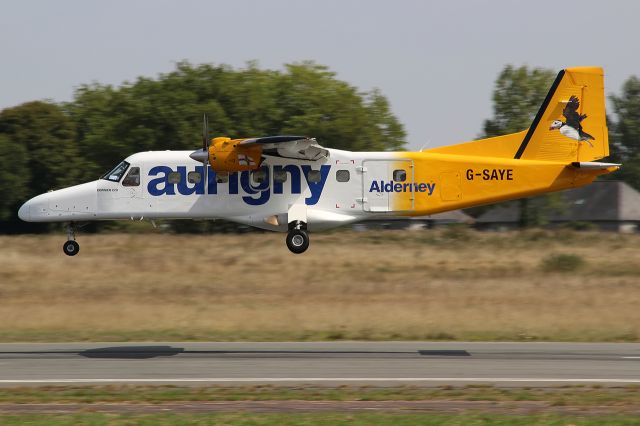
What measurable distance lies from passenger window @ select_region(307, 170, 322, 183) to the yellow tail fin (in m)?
3.37

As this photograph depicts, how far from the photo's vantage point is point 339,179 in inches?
964

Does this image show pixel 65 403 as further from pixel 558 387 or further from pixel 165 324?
pixel 165 324

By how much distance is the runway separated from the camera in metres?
21.2

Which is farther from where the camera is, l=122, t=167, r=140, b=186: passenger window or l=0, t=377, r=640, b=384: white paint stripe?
l=122, t=167, r=140, b=186: passenger window

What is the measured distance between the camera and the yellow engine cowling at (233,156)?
23844 millimetres

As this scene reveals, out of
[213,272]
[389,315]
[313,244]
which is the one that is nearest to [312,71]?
[313,244]

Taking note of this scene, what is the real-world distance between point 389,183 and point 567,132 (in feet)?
16.8

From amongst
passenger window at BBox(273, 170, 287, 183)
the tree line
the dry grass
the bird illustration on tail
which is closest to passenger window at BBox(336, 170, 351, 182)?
passenger window at BBox(273, 170, 287, 183)

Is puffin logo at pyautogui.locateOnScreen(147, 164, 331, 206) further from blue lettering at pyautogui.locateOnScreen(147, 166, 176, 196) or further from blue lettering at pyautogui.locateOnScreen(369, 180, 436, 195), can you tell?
blue lettering at pyautogui.locateOnScreen(369, 180, 436, 195)

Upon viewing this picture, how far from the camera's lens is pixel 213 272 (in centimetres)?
4094

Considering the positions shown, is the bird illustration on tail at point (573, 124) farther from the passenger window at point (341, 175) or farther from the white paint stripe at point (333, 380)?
the white paint stripe at point (333, 380)

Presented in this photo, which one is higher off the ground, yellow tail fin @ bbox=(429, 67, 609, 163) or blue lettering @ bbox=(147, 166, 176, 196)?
yellow tail fin @ bbox=(429, 67, 609, 163)

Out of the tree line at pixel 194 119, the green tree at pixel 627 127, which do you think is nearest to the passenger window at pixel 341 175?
the tree line at pixel 194 119

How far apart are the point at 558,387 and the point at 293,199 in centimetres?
838
